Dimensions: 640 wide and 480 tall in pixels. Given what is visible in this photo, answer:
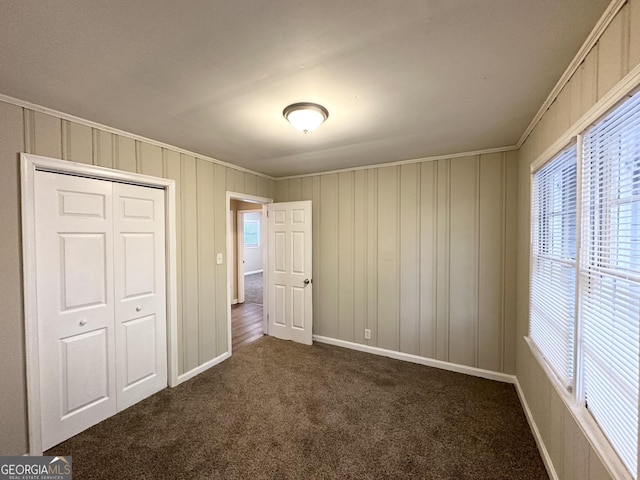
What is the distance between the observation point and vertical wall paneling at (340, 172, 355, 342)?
12.1 feet

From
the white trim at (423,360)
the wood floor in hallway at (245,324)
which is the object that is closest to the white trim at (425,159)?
the white trim at (423,360)

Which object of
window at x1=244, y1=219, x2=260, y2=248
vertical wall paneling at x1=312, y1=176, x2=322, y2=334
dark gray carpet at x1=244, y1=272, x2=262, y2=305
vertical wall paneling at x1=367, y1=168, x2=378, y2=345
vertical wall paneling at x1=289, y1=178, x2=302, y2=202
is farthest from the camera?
window at x1=244, y1=219, x2=260, y2=248

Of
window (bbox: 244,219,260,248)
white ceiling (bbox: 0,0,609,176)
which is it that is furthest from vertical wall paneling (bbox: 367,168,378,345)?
window (bbox: 244,219,260,248)

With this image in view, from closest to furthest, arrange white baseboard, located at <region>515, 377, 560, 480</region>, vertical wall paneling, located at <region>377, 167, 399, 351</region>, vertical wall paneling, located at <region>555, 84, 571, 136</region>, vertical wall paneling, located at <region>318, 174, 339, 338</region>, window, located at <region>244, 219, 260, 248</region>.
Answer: vertical wall paneling, located at <region>555, 84, 571, 136</region> → white baseboard, located at <region>515, 377, 560, 480</region> → vertical wall paneling, located at <region>377, 167, 399, 351</region> → vertical wall paneling, located at <region>318, 174, 339, 338</region> → window, located at <region>244, 219, 260, 248</region>

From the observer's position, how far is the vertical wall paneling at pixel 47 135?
1876 millimetres

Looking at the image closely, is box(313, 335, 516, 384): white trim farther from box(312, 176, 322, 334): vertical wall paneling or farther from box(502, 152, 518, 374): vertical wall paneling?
box(312, 176, 322, 334): vertical wall paneling

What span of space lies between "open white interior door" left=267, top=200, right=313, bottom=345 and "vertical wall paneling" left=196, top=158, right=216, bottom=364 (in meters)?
1.03

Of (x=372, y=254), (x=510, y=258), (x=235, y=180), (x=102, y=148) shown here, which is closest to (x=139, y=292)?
(x=102, y=148)

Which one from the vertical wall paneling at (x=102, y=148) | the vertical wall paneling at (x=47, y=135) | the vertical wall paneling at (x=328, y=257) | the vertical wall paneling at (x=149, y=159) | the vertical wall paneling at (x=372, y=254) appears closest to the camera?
the vertical wall paneling at (x=47, y=135)

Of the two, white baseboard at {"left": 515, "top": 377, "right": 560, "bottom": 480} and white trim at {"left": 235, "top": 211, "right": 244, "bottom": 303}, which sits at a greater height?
white trim at {"left": 235, "top": 211, "right": 244, "bottom": 303}

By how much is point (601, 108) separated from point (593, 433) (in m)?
1.41

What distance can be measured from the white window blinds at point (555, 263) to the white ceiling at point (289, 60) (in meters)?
0.54

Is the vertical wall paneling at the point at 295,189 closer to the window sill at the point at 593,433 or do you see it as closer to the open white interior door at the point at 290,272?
the open white interior door at the point at 290,272

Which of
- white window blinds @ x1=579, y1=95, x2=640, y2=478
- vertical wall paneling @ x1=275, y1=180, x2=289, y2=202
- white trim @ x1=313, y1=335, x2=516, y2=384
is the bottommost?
white trim @ x1=313, y1=335, x2=516, y2=384
